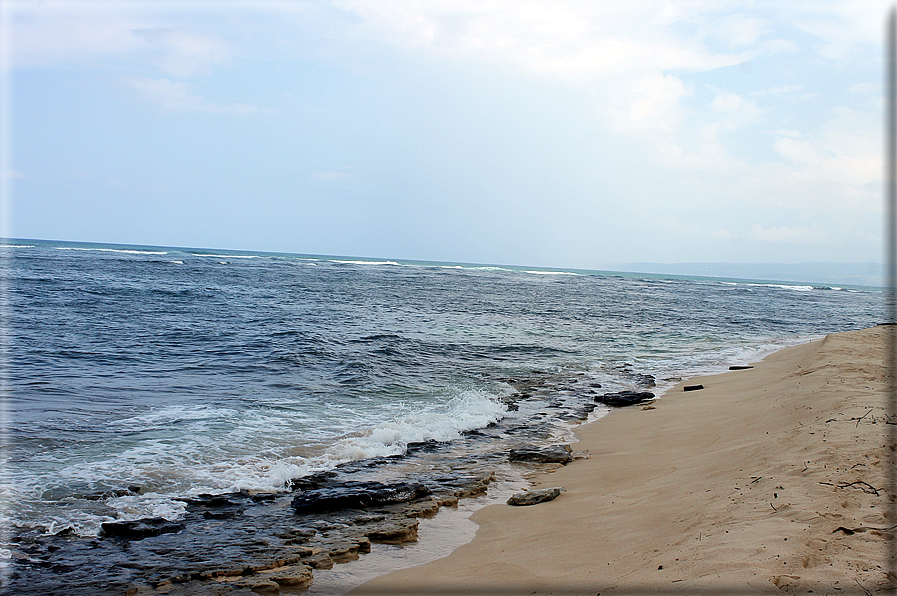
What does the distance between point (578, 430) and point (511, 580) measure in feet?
18.7

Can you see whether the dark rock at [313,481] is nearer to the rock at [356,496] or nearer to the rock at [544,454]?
the rock at [356,496]

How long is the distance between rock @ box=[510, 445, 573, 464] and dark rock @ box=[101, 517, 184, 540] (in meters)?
4.71

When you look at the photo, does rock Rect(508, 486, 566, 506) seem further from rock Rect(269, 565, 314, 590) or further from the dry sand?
rock Rect(269, 565, 314, 590)

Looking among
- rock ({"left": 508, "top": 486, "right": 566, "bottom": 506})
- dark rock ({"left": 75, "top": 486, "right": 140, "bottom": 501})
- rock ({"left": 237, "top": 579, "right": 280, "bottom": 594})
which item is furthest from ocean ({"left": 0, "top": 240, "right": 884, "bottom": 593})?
rock ({"left": 237, "top": 579, "right": 280, "bottom": 594})

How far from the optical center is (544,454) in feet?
26.1

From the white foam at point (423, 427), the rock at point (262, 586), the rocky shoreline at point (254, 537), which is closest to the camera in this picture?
the rock at point (262, 586)

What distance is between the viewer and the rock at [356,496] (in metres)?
6.10

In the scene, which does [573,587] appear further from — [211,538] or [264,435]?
[264,435]

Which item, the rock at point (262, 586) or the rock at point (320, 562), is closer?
the rock at point (262, 586)

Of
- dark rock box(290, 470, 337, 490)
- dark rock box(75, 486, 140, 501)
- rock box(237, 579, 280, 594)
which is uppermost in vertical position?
dark rock box(75, 486, 140, 501)

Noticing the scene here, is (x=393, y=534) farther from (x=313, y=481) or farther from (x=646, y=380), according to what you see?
(x=646, y=380)

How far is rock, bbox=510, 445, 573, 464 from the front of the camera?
7.85 metres

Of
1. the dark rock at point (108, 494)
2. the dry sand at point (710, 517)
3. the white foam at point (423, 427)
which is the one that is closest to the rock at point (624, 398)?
the white foam at point (423, 427)

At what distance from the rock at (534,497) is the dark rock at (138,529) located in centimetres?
381
